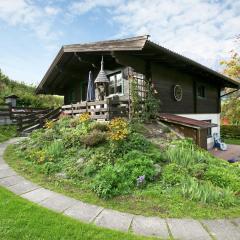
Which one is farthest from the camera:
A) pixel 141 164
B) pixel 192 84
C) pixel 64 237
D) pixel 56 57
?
pixel 192 84

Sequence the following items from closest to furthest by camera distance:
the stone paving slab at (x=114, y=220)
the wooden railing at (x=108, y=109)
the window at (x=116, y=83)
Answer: the stone paving slab at (x=114, y=220) → the wooden railing at (x=108, y=109) → the window at (x=116, y=83)

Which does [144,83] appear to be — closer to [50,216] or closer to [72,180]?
[72,180]

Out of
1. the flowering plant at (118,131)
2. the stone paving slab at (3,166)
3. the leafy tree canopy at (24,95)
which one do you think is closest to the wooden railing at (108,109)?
the flowering plant at (118,131)

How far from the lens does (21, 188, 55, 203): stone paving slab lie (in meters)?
5.23

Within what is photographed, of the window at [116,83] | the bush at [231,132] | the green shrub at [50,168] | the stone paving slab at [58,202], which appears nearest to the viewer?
the stone paving slab at [58,202]

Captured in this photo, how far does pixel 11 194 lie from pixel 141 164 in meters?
2.96

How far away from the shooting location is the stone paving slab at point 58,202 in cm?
486

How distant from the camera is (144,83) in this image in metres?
11.7

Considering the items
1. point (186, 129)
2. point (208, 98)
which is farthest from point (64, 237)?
point (208, 98)

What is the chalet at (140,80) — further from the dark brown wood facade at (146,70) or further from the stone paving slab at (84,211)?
the stone paving slab at (84,211)

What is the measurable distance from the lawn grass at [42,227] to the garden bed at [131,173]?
89 cm

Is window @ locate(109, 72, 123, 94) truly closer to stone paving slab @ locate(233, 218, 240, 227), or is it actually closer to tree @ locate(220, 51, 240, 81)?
stone paving slab @ locate(233, 218, 240, 227)

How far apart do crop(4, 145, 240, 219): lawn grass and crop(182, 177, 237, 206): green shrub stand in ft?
0.41

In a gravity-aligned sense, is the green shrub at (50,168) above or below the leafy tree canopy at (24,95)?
Answer: below
